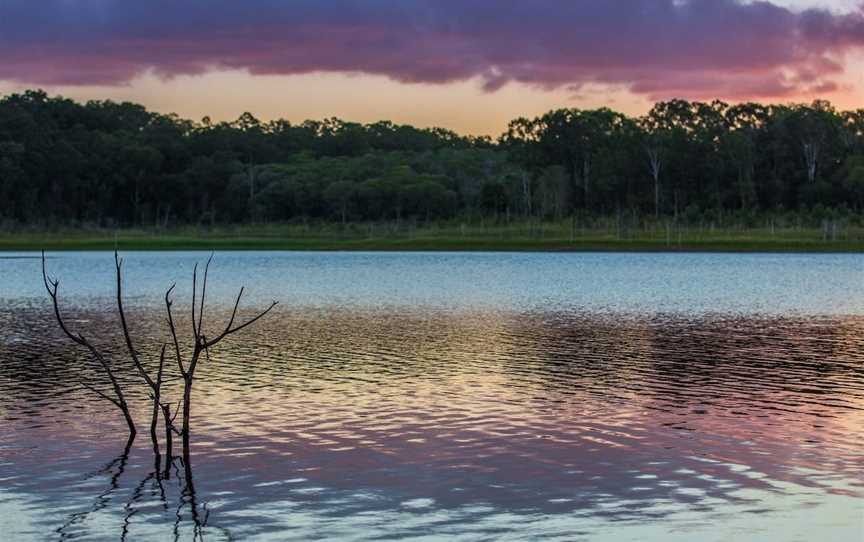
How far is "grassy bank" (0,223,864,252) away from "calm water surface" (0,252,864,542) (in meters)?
79.0

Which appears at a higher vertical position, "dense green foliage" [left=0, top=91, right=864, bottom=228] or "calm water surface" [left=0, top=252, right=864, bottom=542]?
"dense green foliage" [left=0, top=91, right=864, bottom=228]

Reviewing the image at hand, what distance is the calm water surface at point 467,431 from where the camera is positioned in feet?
54.9

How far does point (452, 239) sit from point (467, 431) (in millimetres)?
120596

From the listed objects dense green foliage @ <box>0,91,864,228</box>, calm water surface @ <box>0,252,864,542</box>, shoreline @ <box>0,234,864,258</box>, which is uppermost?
dense green foliage @ <box>0,91,864,228</box>

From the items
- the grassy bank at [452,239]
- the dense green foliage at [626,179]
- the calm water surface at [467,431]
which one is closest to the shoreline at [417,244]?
the grassy bank at [452,239]

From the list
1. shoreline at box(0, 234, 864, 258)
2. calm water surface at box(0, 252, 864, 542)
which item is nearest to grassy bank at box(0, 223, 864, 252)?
shoreline at box(0, 234, 864, 258)

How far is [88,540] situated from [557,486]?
743cm

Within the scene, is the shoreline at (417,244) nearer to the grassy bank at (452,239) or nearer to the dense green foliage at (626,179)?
the grassy bank at (452,239)

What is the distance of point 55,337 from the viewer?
42.1 metres

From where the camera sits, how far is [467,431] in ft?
75.9

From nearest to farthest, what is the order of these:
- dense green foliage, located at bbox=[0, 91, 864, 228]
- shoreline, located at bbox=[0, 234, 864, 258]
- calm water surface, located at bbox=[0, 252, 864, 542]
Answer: calm water surface, located at bbox=[0, 252, 864, 542], shoreline, located at bbox=[0, 234, 864, 258], dense green foliage, located at bbox=[0, 91, 864, 228]

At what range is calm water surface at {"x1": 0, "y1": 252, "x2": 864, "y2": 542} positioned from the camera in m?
16.7

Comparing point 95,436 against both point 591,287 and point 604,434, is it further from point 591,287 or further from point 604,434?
point 591,287

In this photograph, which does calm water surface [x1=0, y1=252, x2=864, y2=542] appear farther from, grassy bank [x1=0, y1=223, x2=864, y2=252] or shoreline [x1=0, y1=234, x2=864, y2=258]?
grassy bank [x1=0, y1=223, x2=864, y2=252]
